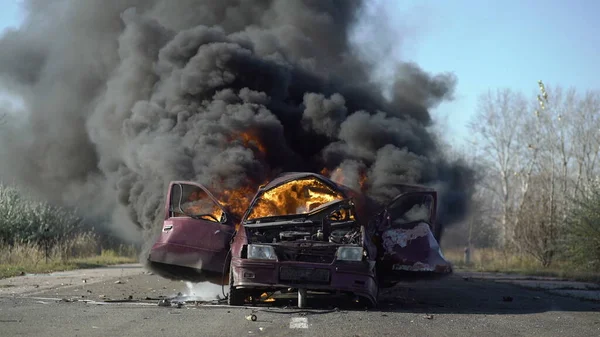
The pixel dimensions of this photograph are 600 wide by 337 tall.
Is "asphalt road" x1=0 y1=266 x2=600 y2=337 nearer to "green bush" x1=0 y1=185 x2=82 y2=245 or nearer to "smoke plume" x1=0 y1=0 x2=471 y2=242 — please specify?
"smoke plume" x1=0 y1=0 x2=471 y2=242

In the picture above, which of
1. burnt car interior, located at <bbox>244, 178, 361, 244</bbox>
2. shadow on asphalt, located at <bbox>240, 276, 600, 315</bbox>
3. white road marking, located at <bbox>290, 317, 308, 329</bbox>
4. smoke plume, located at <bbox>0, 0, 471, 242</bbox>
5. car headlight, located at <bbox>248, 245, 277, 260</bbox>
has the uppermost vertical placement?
smoke plume, located at <bbox>0, 0, 471, 242</bbox>

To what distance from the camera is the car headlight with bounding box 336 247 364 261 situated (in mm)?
11070

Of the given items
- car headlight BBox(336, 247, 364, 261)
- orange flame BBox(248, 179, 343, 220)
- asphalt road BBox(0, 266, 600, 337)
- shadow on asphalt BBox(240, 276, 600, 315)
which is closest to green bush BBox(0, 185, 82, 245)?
asphalt road BBox(0, 266, 600, 337)

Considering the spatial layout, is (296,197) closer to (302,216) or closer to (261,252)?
(302,216)

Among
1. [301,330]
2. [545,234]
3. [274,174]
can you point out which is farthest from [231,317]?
[545,234]

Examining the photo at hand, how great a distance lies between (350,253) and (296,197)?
245 centimetres

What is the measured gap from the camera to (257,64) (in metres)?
20.9

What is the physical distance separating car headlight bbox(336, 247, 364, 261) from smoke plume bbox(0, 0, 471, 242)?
471 centimetres

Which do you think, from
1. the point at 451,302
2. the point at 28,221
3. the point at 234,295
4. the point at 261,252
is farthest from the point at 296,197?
the point at 28,221

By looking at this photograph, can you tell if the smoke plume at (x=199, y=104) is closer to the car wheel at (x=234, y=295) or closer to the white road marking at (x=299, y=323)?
the car wheel at (x=234, y=295)

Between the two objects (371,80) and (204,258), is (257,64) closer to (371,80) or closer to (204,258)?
(371,80)

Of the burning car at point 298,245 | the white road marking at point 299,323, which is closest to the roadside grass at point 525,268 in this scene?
the burning car at point 298,245

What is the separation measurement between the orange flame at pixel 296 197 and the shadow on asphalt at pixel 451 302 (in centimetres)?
148

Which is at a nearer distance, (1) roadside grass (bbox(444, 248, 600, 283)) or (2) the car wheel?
(2) the car wheel
